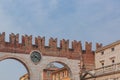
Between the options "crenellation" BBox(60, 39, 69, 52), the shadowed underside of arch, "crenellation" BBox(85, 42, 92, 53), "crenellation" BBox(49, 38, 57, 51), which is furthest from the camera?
"crenellation" BBox(85, 42, 92, 53)

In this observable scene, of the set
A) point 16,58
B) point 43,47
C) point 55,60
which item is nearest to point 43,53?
point 43,47

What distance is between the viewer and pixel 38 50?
152ft

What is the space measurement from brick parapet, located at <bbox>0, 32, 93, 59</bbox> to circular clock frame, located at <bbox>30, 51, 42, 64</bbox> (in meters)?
0.56

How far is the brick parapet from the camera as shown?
44.8 m

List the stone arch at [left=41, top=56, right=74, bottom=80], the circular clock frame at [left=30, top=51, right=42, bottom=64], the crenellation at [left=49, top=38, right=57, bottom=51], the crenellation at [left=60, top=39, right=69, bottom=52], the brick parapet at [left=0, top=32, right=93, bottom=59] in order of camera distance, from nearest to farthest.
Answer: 1. the brick parapet at [left=0, top=32, right=93, bottom=59]
2. the circular clock frame at [left=30, top=51, right=42, bottom=64]
3. the stone arch at [left=41, top=56, right=74, bottom=80]
4. the crenellation at [left=49, top=38, right=57, bottom=51]
5. the crenellation at [left=60, top=39, right=69, bottom=52]

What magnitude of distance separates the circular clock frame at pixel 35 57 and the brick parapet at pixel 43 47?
22.0 inches

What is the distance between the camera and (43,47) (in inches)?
1847

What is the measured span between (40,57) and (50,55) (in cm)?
149

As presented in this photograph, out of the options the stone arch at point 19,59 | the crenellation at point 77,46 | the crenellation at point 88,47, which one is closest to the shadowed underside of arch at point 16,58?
the stone arch at point 19,59

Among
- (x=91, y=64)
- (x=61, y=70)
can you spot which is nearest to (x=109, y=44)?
(x=91, y=64)

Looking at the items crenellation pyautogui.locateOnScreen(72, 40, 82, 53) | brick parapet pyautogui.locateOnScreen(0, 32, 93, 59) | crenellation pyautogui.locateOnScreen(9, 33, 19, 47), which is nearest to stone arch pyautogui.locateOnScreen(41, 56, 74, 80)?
brick parapet pyautogui.locateOnScreen(0, 32, 93, 59)

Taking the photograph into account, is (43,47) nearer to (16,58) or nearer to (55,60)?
(55,60)

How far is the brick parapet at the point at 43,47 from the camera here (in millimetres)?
44781

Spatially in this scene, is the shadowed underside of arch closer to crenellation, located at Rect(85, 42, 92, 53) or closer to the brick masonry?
the brick masonry
